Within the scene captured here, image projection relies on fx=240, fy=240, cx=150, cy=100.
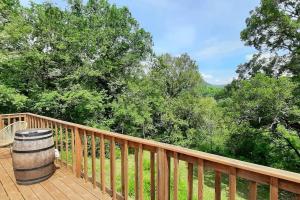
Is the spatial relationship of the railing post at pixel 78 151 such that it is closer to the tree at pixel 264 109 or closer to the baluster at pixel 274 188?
the baluster at pixel 274 188

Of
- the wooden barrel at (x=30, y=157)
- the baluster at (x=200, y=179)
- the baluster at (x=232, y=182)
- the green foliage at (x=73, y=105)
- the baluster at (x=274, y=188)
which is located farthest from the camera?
the green foliage at (x=73, y=105)

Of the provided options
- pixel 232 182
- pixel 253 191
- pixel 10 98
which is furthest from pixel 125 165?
pixel 10 98

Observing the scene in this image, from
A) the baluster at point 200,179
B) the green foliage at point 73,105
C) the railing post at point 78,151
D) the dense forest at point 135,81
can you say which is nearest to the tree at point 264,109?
the dense forest at point 135,81

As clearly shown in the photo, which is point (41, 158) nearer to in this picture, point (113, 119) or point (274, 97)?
point (274, 97)

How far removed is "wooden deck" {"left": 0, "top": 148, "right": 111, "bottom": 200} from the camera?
283 cm

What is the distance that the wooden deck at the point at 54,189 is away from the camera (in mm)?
2834

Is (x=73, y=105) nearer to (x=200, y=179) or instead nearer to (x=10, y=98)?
(x=10, y=98)

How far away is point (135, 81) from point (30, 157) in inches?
364

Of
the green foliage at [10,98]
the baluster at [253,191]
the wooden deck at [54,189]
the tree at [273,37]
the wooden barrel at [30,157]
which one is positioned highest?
the tree at [273,37]

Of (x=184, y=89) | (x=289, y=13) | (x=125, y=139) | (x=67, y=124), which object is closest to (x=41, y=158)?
(x=67, y=124)

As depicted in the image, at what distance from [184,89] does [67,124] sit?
42.9 ft

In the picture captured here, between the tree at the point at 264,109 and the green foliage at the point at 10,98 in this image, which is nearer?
the tree at the point at 264,109

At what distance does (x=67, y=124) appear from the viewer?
3.61m

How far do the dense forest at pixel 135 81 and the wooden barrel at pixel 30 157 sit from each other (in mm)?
6175
